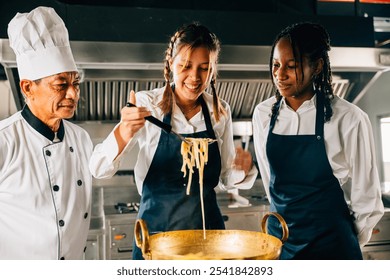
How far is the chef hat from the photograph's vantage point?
154cm

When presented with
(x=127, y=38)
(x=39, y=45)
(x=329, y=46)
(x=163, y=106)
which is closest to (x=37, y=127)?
(x=39, y=45)

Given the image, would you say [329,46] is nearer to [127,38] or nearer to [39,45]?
[127,38]

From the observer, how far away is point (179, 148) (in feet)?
Result: 5.50

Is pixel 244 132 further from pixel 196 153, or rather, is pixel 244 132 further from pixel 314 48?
pixel 314 48

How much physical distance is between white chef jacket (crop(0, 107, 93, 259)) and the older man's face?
0.13ft

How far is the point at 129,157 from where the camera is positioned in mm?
1647

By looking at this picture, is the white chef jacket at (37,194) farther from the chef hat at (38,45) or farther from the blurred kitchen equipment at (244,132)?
the blurred kitchen equipment at (244,132)

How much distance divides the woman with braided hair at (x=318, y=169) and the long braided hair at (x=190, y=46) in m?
0.27

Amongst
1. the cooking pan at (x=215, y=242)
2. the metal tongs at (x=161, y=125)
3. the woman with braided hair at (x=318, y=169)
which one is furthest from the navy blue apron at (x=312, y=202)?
the metal tongs at (x=161, y=125)

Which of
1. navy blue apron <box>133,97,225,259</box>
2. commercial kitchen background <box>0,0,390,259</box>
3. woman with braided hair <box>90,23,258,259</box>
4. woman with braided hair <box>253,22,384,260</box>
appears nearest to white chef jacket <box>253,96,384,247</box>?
woman with braided hair <box>253,22,384,260</box>

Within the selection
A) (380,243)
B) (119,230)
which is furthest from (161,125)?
(380,243)

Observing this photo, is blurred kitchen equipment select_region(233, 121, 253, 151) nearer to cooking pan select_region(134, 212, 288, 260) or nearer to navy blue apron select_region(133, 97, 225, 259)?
navy blue apron select_region(133, 97, 225, 259)

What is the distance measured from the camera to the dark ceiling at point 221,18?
1.88 m
